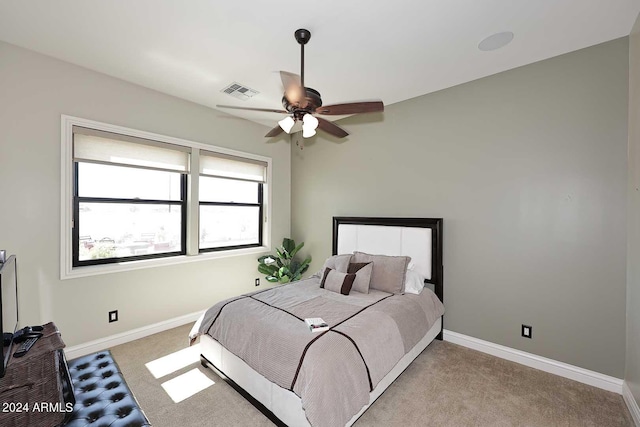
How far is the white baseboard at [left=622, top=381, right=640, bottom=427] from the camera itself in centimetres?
196

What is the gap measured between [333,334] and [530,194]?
7.69 feet

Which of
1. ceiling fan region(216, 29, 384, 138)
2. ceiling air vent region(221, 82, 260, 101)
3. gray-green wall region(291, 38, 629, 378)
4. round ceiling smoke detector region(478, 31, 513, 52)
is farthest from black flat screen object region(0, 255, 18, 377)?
round ceiling smoke detector region(478, 31, 513, 52)

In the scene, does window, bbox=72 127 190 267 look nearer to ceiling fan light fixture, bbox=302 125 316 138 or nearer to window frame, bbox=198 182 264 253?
window frame, bbox=198 182 264 253

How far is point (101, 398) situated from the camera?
1473mm

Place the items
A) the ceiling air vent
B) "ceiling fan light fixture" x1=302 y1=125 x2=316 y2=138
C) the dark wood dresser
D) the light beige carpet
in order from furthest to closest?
the ceiling air vent → "ceiling fan light fixture" x1=302 y1=125 x2=316 y2=138 → the light beige carpet → the dark wood dresser

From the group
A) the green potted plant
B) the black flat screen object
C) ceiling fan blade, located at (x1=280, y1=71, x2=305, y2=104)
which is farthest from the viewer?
the green potted plant

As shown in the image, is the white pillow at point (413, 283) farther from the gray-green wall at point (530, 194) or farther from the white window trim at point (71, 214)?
the white window trim at point (71, 214)

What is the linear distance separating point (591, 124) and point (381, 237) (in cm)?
226

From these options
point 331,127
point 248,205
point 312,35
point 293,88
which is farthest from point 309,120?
point 248,205

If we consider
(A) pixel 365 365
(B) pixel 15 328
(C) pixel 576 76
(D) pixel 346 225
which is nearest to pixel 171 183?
(B) pixel 15 328

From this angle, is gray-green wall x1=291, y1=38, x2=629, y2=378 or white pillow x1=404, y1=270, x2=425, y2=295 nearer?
gray-green wall x1=291, y1=38, x2=629, y2=378

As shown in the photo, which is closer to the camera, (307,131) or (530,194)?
(307,131)

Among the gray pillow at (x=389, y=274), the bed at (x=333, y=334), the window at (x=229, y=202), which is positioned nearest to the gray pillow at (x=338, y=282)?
the bed at (x=333, y=334)

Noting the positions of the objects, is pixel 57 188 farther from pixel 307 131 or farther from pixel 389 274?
pixel 389 274
